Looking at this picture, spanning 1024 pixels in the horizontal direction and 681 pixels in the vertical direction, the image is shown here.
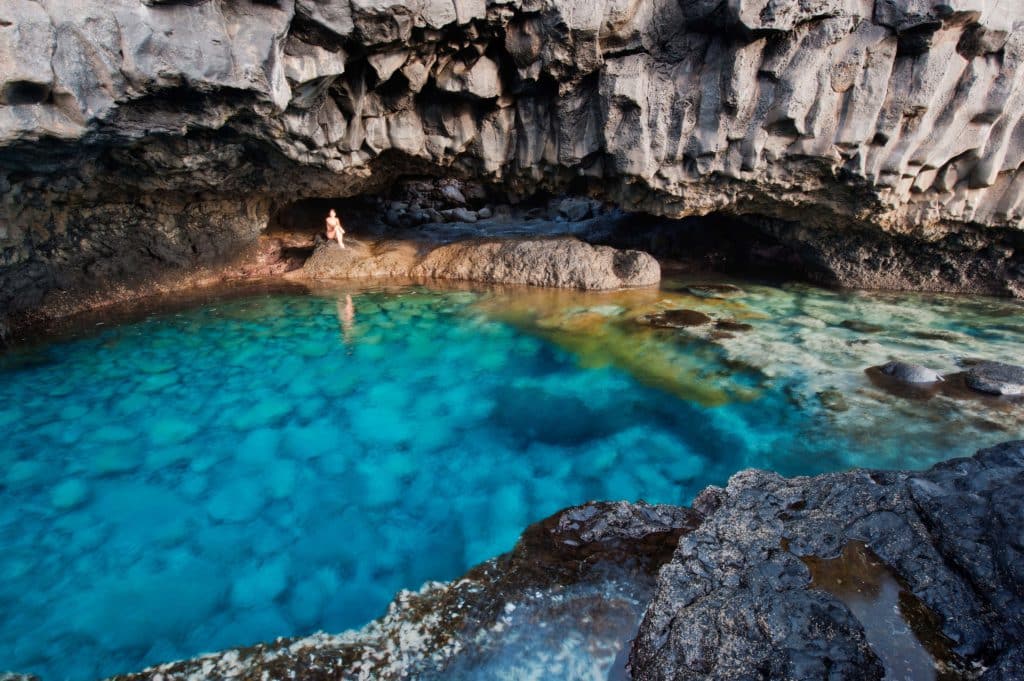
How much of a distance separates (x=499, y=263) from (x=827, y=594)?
7.87 metres

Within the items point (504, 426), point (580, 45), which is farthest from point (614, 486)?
point (580, 45)

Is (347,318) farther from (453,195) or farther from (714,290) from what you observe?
(453,195)

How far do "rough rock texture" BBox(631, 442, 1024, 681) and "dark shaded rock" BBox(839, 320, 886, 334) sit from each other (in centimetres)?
436

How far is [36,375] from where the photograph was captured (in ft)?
18.5

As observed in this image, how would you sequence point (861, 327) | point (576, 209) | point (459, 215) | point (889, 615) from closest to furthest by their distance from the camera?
point (889, 615) < point (861, 327) < point (459, 215) < point (576, 209)

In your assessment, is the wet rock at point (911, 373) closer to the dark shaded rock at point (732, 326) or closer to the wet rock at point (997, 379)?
the wet rock at point (997, 379)

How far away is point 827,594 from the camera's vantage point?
205cm

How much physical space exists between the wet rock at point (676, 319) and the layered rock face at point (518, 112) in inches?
77.1

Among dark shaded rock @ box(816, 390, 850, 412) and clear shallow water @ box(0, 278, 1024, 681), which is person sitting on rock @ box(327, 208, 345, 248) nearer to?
clear shallow water @ box(0, 278, 1024, 681)

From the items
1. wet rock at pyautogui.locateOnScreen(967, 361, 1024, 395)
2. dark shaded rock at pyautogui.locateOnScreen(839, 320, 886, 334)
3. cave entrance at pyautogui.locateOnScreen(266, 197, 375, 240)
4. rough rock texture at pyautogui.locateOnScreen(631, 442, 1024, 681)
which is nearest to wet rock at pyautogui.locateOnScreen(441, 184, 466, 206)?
cave entrance at pyautogui.locateOnScreen(266, 197, 375, 240)

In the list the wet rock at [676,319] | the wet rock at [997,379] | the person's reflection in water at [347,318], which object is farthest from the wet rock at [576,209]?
the wet rock at [997,379]

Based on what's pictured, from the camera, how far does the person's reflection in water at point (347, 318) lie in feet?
22.3

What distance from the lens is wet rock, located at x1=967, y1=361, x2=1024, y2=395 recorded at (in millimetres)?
4645

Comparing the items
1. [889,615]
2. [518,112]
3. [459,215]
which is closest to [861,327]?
[889,615]
